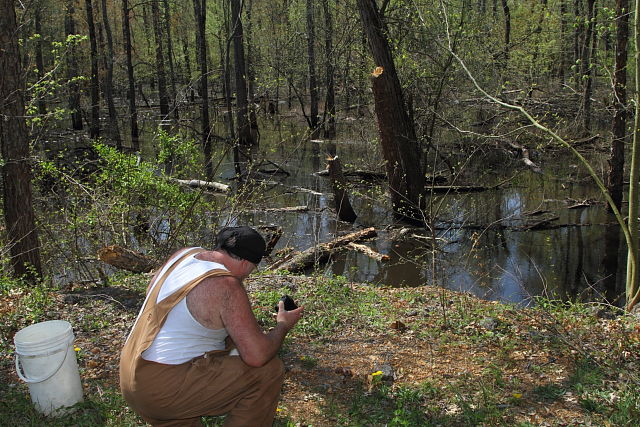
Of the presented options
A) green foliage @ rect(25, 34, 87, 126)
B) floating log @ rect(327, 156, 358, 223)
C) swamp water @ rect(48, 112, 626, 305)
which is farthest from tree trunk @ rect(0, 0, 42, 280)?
floating log @ rect(327, 156, 358, 223)

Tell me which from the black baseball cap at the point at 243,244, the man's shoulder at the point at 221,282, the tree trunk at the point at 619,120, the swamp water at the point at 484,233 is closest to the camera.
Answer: the man's shoulder at the point at 221,282

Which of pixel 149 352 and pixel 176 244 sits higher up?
pixel 149 352

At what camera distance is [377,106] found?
37.9 ft

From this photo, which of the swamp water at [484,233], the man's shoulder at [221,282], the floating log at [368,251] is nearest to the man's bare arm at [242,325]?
the man's shoulder at [221,282]

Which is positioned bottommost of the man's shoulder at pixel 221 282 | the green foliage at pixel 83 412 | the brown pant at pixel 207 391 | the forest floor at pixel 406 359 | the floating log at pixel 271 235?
the floating log at pixel 271 235

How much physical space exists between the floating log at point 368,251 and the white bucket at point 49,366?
6.36 metres

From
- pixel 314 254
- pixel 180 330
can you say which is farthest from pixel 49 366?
pixel 314 254

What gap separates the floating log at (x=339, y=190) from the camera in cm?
1190

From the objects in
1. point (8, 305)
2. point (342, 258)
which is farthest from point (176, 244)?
point (342, 258)

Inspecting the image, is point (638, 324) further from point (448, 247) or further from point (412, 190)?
point (412, 190)

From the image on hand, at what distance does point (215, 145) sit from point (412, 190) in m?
13.8

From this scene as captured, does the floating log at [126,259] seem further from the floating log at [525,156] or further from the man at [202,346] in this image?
the floating log at [525,156]

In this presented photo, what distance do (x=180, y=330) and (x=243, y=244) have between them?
536mm

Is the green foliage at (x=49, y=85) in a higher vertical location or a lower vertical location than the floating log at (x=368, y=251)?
higher
